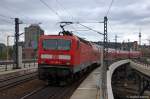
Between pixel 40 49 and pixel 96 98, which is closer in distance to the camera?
pixel 96 98

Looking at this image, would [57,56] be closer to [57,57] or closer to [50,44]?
[57,57]

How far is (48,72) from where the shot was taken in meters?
25.0

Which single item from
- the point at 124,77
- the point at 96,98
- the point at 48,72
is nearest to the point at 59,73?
the point at 48,72

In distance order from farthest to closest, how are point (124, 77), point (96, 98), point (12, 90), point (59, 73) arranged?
point (124, 77) → point (59, 73) → point (12, 90) → point (96, 98)

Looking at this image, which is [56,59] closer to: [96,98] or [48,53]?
[48,53]

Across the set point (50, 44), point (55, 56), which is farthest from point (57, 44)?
point (55, 56)

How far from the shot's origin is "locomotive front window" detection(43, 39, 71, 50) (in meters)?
25.7

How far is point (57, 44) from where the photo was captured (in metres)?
25.9

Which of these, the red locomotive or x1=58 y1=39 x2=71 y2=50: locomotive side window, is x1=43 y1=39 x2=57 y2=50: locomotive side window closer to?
the red locomotive

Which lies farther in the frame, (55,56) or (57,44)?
(57,44)

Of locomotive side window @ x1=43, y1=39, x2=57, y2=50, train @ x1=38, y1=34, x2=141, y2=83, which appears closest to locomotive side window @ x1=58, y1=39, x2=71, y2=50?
train @ x1=38, y1=34, x2=141, y2=83

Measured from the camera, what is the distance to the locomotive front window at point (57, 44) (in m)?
25.7

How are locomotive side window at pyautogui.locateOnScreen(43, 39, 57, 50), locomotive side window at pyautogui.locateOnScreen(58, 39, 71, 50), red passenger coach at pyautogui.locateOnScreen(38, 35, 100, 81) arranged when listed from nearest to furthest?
1. red passenger coach at pyautogui.locateOnScreen(38, 35, 100, 81)
2. locomotive side window at pyautogui.locateOnScreen(58, 39, 71, 50)
3. locomotive side window at pyautogui.locateOnScreen(43, 39, 57, 50)

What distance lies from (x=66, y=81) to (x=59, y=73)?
5.57 ft
